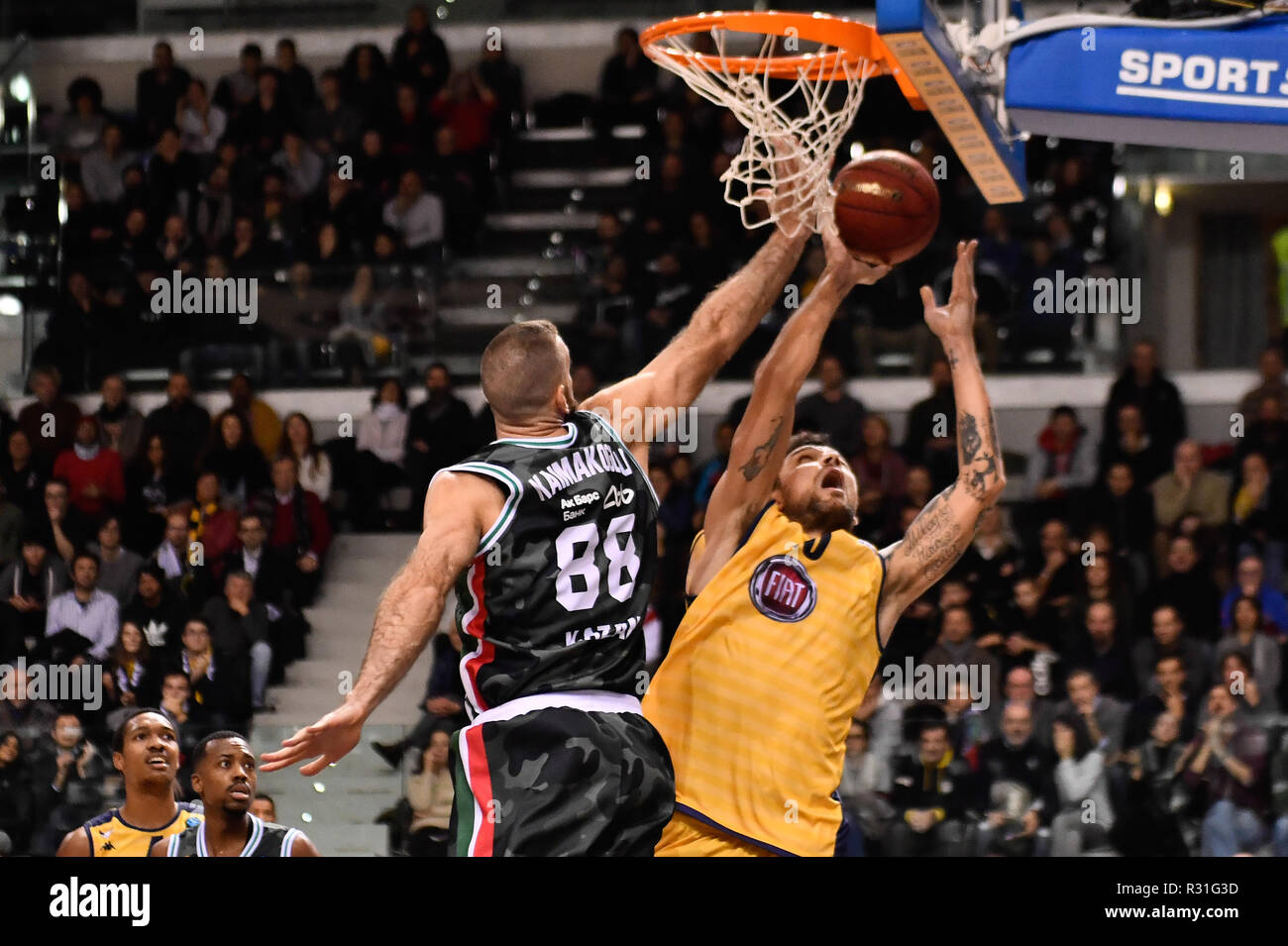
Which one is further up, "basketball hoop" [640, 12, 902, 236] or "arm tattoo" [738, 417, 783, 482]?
"basketball hoop" [640, 12, 902, 236]

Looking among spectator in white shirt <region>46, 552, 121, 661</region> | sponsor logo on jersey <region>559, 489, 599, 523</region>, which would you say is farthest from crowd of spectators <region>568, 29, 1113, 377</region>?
sponsor logo on jersey <region>559, 489, 599, 523</region>

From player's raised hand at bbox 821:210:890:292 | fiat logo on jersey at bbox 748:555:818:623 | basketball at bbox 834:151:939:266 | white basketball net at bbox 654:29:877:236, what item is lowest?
fiat logo on jersey at bbox 748:555:818:623

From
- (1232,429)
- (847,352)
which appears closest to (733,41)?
(847,352)

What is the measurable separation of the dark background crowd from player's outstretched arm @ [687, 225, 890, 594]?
10.00ft

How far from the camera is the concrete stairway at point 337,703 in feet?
26.6

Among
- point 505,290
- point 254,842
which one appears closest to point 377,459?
point 505,290

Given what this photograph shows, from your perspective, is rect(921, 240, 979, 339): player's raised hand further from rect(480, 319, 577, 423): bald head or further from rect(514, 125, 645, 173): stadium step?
rect(514, 125, 645, 173): stadium step

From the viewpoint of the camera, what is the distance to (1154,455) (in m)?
11.0

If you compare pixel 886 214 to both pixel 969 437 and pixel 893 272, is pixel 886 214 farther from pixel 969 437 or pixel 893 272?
pixel 893 272

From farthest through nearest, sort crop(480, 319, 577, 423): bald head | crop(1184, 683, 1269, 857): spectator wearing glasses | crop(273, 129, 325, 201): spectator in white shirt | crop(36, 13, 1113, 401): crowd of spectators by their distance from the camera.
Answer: crop(273, 129, 325, 201): spectator in white shirt < crop(36, 13, 1113, 401): crowd of spectators < crop(1184, 683, 1269, 857): spectator wearing glasses < crop(480, 319, 577, 423): bald head

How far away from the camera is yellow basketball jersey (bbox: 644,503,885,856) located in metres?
5.21

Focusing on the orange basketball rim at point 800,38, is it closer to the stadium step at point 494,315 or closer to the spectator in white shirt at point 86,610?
the spectator in white shirt at point 86,610

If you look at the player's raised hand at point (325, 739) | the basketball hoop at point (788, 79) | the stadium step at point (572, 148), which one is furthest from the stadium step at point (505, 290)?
the player's raised hand at point (325, 739)

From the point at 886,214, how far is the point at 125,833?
3.25 m
